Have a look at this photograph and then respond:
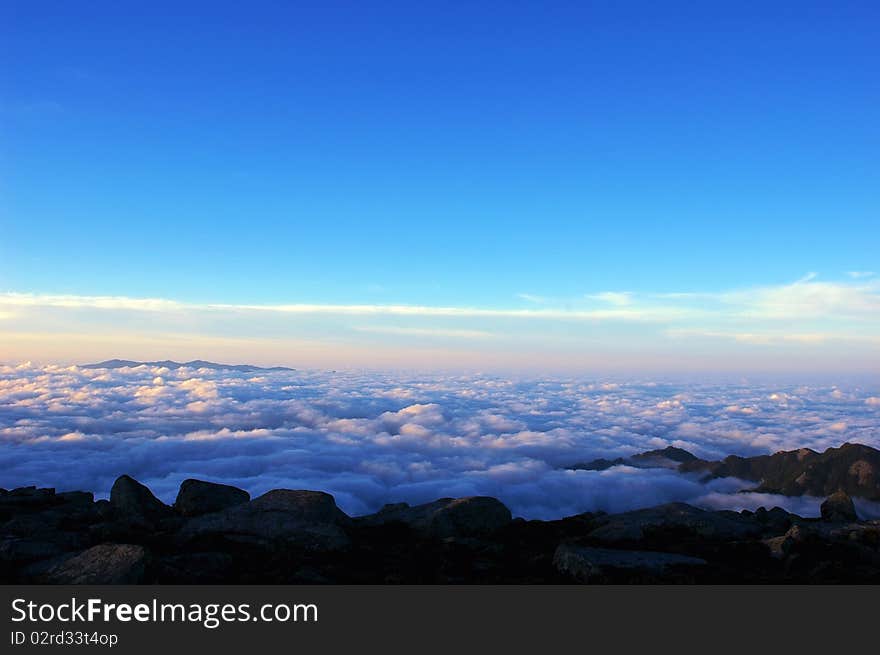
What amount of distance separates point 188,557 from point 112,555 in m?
2.10

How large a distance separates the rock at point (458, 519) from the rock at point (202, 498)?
6567mm

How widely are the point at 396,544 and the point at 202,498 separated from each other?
34.3 ft

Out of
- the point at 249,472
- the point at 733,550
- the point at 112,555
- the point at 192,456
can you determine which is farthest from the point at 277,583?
the point at 192,456

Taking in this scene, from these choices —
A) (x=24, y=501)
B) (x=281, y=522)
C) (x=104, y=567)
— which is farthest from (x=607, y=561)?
(x=24, y=501)

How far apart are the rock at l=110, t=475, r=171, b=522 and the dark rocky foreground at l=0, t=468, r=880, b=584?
0.25ft

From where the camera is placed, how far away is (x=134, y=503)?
2242 centimetres

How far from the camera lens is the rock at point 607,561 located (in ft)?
49.1

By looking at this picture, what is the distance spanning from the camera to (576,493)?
161m

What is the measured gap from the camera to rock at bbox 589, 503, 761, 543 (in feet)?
65.8

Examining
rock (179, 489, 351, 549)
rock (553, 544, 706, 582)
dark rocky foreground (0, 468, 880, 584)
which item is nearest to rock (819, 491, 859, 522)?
dark rocky foreground (0, 468, 880, 584)

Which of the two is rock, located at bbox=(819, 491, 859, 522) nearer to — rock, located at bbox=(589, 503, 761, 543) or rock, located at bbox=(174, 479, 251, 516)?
rock, located at bbox=(589, 503, 761, 543)

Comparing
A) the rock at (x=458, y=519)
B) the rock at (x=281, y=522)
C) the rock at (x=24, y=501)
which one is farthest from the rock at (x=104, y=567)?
the rock at (x=24, y=501)

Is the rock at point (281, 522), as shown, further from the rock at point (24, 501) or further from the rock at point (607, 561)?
the rock at point (24, 501)
